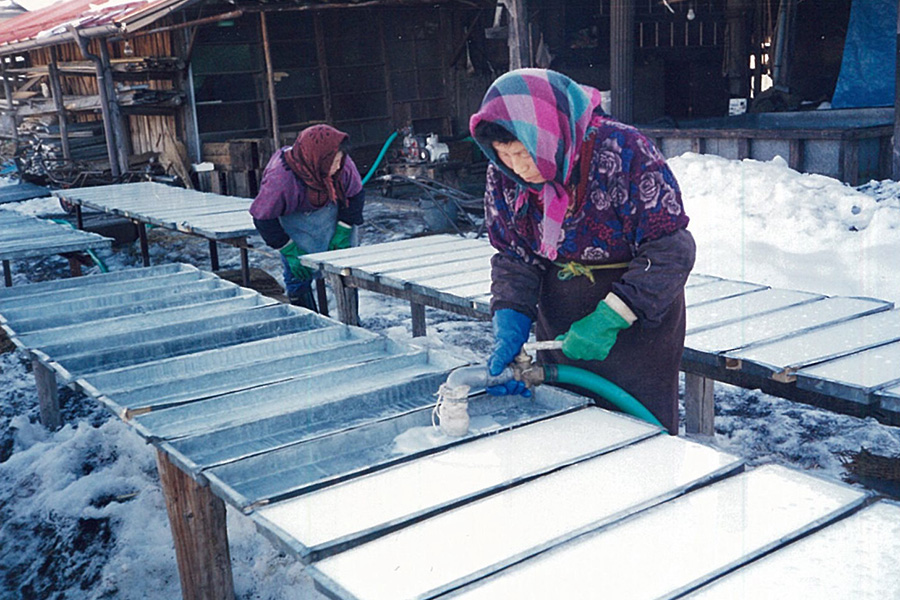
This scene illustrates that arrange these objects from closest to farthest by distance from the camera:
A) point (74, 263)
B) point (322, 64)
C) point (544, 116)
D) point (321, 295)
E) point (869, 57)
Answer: point (544, 116) < point (321, 295) < point (74, 263) < point (869, 57) < point (322, 64)

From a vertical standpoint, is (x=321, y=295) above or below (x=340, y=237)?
below

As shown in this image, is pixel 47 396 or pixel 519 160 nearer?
pixel 519 160

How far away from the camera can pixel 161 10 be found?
11750mm

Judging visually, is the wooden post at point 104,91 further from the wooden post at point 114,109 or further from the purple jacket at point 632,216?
the purple jacket at point 632,216

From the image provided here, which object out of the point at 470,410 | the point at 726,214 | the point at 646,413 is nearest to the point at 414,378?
the point at 470,410

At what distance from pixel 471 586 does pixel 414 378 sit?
1314 millimetres

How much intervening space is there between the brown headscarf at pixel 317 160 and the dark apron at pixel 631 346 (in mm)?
2997

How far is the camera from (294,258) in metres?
5.82

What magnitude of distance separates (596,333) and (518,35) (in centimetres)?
775

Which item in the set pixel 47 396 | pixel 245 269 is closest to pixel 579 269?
pixel 47 396

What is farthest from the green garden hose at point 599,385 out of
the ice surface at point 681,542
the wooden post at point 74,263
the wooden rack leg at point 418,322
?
the wooden post at point 74,263

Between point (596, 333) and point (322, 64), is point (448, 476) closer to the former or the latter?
point (596, 333)

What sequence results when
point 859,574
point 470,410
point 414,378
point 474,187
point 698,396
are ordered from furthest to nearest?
1. point 474,187
2. point 698,396
3. point 414,378
4. point 470,410
5. point 859,574

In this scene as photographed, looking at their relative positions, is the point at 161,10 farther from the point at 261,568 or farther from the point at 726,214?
the point at 261,568
